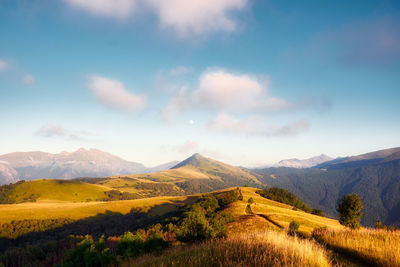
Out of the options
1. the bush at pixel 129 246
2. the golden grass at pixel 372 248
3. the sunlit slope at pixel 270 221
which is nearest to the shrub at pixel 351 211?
the sunlit slope at pixel 270 221

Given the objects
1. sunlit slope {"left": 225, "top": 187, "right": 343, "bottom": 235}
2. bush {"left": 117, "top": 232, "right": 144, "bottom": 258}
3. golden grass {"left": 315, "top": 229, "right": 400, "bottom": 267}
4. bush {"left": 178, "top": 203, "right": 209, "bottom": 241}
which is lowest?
sunlit slope {"left": 225, "top": 187, "right": 343, "bottom": 235}

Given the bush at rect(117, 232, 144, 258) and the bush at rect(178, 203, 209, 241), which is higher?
the bush at rect(178, 203, 209, 241)

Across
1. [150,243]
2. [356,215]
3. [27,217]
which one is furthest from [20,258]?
[356,215]

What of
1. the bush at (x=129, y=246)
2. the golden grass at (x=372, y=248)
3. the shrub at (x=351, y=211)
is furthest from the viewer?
the shrub at (x=351, y=211)

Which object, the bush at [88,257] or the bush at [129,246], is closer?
the bush at [88,257]

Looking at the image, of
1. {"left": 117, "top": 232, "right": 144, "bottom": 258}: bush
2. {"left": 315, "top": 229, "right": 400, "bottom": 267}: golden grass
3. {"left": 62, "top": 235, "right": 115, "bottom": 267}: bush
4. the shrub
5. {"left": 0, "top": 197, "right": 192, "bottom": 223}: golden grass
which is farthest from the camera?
{"left": 0, "top": 197, "right": 192, "bottom": 223}: golden grass

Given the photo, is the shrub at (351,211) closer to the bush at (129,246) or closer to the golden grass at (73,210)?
the bush at (129,246)

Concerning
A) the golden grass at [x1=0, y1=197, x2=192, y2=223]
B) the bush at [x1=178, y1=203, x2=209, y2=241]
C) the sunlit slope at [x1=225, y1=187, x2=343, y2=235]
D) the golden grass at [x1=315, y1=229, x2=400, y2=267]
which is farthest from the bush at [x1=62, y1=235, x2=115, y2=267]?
the golden grass at [x1=0, y1=197, x2=192, y2=223]

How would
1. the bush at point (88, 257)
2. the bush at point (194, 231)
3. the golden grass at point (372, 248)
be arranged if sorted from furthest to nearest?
the bush at point (194, 231) → the bush at point (88, 257) → the golden grass at point (372, 248)

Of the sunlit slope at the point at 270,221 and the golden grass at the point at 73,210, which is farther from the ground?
the sunlit slope at the point at 270,221

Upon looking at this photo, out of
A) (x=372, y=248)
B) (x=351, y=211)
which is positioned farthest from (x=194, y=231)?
(x=351, y=211)

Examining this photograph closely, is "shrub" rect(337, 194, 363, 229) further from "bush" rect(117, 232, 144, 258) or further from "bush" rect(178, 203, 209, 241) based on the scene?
"bush" rect(117, 232, 144, 258)

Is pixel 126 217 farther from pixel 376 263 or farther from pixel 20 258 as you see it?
pixel 376 263

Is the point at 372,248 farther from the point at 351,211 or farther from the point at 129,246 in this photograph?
the point at 351,211
